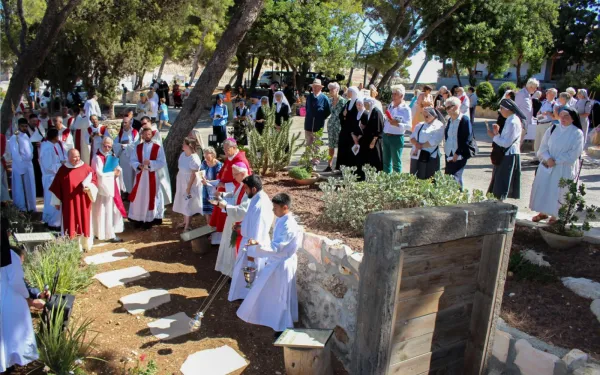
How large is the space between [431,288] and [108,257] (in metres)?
5.13

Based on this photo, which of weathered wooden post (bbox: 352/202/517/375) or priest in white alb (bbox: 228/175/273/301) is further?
priest in white alb (bbox: 228/175/273/301)

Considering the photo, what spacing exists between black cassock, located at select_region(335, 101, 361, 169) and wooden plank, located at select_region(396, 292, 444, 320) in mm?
4770

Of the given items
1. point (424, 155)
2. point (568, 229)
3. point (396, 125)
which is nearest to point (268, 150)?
point (396, 125)

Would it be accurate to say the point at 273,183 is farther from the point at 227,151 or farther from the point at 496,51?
the point at 496,51

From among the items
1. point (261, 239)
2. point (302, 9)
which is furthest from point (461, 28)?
point (261, 239)

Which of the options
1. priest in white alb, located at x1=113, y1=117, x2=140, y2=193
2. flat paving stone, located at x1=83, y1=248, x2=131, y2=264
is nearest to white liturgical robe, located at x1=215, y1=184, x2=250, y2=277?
flat paving stone, located at x1=83, y1=248, x2=131, y2=264

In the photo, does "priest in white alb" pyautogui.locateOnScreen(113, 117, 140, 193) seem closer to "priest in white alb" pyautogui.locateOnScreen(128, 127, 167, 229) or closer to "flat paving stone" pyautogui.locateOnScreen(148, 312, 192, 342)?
"priest in white alb" pyautogui.locateOnScreen(128, 127, 167, 229)

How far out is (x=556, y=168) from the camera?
7.74 meters

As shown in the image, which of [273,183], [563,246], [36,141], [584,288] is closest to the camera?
[584,288]

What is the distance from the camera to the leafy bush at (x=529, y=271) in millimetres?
5543

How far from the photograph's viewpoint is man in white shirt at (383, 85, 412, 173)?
8.91 m

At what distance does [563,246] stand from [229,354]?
4.28 metres

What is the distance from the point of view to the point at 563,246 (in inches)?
250

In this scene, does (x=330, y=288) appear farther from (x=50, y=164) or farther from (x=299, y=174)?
(x=50, y=164)
